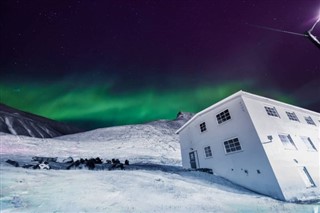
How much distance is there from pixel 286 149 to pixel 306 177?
109 inches

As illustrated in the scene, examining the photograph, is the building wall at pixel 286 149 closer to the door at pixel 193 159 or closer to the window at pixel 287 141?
the window at pixel 287 141

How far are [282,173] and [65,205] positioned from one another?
13.7 metres

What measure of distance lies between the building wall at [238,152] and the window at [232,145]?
286 millimetres

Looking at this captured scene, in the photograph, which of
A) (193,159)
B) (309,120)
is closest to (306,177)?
(309,120)

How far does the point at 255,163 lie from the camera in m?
13.1

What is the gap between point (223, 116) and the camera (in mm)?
16750

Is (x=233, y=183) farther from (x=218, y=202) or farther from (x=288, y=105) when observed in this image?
(x=288, y=105)

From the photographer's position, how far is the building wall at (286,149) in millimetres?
12312

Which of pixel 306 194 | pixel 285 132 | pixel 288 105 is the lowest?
pixel 306 194

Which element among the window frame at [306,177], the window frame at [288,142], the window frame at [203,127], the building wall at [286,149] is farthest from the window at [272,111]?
the window frame at [203,127]

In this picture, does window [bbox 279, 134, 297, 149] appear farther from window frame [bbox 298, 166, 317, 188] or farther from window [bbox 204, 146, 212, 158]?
window [bbox 204, 146, 212, 158]

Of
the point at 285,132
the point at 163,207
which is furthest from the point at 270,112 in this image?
the point at 163,207

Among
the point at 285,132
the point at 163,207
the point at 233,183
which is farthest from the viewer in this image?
the point at 285,132

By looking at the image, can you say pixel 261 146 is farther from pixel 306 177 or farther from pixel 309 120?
pixel 309 120
